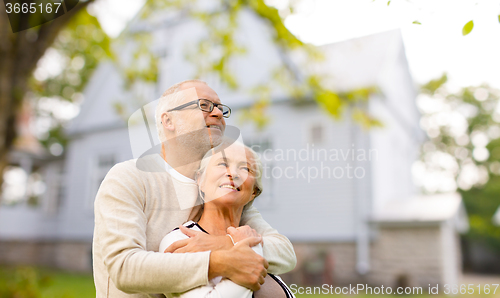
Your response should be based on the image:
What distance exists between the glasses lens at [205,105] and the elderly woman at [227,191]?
15 cm

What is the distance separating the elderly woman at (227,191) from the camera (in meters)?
1.19

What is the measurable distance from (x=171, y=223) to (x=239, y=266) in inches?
12.9

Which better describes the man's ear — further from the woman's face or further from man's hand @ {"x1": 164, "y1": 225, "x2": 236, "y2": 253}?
man's hand @ {"x1": 164, "y1": 225, "x2": 236, "y2": 253}

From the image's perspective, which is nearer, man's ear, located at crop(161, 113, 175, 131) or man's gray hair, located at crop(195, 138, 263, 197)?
man's gray hair, located at crop(195, 138, 263, 197)

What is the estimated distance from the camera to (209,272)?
105 cm

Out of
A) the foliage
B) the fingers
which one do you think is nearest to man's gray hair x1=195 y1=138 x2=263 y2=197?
the fingers

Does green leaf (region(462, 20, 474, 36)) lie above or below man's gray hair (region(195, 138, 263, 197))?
above

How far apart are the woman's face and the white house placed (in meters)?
5.02

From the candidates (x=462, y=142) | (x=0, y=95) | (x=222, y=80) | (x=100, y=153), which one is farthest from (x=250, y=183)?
(x=462, y=142)

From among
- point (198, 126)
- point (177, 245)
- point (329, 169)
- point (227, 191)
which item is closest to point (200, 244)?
point (177, 245)

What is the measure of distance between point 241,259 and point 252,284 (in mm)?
72

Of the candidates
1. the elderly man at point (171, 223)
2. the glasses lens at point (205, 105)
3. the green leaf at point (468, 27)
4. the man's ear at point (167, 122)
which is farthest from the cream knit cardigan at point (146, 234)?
the green leaf at point (468, 27)

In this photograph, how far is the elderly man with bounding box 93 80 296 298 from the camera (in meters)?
1.05

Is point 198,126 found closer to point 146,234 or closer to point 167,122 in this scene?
point 167,122
